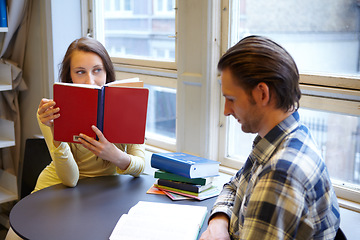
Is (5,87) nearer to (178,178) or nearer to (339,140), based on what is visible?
(178,178)

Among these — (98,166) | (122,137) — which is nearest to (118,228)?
(122,137)

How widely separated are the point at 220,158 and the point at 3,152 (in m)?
1.77

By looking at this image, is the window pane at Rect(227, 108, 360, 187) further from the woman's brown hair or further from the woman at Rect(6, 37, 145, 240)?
the woman's brown hair

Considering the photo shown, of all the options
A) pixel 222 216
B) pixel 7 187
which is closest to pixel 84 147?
pixel 222 216

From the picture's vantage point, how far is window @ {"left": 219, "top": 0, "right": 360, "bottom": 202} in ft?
5.74

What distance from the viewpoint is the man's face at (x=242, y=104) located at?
3.73 ft

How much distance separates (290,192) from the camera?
982 mm

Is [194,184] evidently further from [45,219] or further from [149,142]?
[149,142]

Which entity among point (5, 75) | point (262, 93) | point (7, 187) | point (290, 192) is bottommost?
point (7, 187)

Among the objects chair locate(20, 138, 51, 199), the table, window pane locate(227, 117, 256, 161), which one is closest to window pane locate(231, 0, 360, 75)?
window pane locate(227, 117, 256, 161)

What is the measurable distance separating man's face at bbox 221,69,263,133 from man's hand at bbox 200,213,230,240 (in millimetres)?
331

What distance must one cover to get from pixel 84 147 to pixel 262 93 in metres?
1.07

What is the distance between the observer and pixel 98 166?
6.43ft

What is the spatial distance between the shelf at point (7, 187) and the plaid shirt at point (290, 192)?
2284 millimetres
